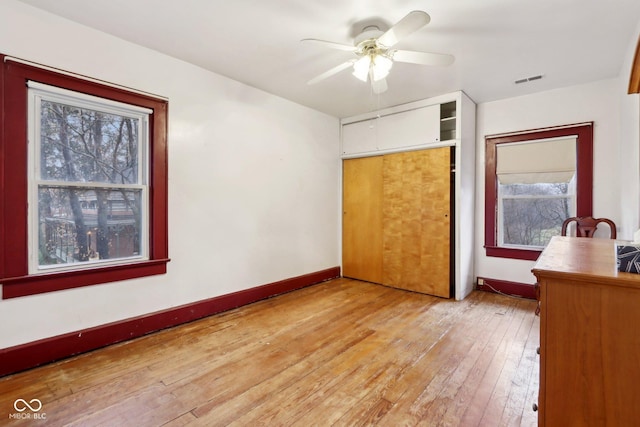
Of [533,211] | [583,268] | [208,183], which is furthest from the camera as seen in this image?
[533,211]

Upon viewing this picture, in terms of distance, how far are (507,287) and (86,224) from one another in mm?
4627

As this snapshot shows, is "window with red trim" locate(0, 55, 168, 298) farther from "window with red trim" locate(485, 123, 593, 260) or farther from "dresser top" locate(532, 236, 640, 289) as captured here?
"window with red trim" locate(485, 123, 593, 260)

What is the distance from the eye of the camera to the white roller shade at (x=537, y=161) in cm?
341

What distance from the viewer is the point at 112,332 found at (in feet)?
7.93

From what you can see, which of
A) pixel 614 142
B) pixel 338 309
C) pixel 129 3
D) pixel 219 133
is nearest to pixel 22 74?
pixel 129 3

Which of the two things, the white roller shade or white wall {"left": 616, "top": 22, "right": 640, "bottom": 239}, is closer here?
white wall {"left": 616, "top": 22, "right": 640, "bottom": 239}

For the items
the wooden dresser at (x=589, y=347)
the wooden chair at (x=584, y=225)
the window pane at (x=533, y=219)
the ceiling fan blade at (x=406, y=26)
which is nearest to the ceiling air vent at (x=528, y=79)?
the window pane at (x=533, y=219)

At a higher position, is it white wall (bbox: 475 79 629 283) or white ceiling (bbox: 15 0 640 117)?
white ceiling (bbox: 15 0 640 117)

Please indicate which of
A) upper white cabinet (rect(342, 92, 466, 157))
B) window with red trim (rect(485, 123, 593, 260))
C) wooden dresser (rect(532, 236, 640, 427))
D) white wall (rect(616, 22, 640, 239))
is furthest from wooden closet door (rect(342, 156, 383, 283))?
wooden dresser (rect(532, 236, 640, 427))

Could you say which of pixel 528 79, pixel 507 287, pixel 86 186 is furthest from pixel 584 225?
pixel 86 186

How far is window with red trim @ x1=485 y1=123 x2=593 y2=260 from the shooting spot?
3311 millimetres

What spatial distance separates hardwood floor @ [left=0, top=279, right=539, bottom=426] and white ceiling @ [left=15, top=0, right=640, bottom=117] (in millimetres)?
2546

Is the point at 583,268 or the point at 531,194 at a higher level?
the point at 531,194

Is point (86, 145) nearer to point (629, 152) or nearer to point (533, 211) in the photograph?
point (629, 152)
